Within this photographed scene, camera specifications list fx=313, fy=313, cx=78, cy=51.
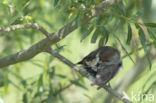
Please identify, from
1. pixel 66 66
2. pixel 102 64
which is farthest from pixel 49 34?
pixel 66 66

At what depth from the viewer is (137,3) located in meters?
3.21

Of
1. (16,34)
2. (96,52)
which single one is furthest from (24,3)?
(16,34)

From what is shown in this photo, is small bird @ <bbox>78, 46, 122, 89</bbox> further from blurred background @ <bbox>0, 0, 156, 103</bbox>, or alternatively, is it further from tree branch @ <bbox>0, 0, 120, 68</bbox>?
tree branch @ <bbox>0, 0, 120, 68</bbox>

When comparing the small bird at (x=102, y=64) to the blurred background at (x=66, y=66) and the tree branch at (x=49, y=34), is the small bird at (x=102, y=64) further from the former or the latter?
the tree branch at (x=49, y=34)

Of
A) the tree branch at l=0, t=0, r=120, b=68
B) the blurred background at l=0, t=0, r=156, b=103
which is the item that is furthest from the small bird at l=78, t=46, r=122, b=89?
the tree branch at l=0, t=0, r=120, b=68

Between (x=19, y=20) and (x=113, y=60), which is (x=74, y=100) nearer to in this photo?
(x=113, y=60)

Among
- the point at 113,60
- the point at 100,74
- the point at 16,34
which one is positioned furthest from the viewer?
the point at 16,34

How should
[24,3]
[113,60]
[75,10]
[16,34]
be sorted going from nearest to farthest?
[75,10] < [24,3] < [113,60] < [16,34]

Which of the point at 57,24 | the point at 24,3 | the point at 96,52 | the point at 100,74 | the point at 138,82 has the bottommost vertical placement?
the point at 138,82

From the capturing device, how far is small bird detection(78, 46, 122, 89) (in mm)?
1978

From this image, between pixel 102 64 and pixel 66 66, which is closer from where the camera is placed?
pixel 102 64

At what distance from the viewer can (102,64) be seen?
204 cm

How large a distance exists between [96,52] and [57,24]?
158 cm

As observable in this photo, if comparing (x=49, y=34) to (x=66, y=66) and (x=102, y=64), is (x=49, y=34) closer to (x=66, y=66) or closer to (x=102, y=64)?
(x=102, y=64)
